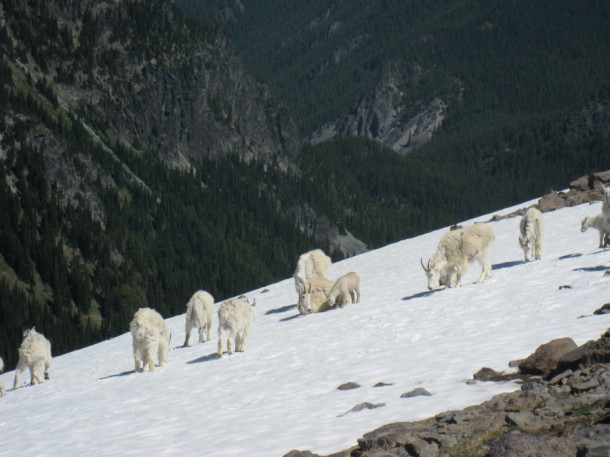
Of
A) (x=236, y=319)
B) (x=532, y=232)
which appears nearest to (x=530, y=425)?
(x=236, y=319)

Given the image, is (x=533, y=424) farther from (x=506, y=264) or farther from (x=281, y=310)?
(x=281, y=310)

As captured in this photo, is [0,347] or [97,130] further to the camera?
[97,130]

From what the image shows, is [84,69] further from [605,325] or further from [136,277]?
[605,325]

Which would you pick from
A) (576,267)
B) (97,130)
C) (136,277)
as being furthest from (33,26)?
(576,267)

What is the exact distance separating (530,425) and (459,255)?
1419 centimetres

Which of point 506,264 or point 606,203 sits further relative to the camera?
point 506,264

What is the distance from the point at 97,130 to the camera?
190 metres

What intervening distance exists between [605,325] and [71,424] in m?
10.1

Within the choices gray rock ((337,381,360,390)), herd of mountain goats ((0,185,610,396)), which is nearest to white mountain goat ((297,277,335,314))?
herd of mountain goats ((0,185,610,396))

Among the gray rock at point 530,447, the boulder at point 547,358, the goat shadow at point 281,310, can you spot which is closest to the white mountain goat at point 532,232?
the goat shadow at point 281,310

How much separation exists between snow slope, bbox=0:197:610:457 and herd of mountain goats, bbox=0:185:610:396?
61cm

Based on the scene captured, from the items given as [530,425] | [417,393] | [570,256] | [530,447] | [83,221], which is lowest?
[530,447]

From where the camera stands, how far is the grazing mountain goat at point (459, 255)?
22734mm

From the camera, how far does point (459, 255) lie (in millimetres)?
22812
